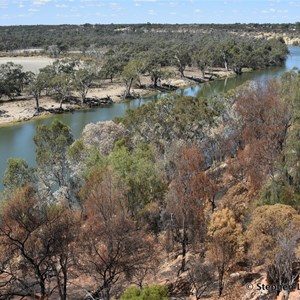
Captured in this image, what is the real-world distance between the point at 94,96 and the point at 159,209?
64516 millimetres

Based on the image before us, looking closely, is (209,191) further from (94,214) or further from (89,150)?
(89,150)

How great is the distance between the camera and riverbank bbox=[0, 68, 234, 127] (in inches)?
3007

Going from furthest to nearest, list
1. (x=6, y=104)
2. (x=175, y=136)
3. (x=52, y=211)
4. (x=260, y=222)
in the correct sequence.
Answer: (x=6, y=104)
(x=175, y=136)
(x=52, y=211)
(x=260, y=222)

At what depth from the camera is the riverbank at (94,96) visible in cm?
7638

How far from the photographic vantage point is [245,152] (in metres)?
36.9

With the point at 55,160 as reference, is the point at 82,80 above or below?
above

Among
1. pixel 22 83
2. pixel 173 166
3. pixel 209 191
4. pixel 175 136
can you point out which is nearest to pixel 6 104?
pixel 22 83

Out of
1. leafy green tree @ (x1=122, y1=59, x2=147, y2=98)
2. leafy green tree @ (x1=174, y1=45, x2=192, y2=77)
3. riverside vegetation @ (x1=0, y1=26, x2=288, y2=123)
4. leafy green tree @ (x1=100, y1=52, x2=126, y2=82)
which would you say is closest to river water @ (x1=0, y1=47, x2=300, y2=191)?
leafy green tree @ (x1=122, y1=59, x2=147, y2=98)

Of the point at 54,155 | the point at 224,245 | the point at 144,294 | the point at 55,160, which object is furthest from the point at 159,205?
the point at 144,294

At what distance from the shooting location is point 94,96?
9256 centimetres

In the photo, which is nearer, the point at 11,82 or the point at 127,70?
the point at 11,82

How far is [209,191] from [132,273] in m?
9.19

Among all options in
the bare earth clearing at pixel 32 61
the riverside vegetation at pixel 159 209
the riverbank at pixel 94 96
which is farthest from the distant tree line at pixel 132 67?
the riverside vegetation at pixel 159 209

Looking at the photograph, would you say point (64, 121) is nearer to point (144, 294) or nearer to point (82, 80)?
point (82, 80)
